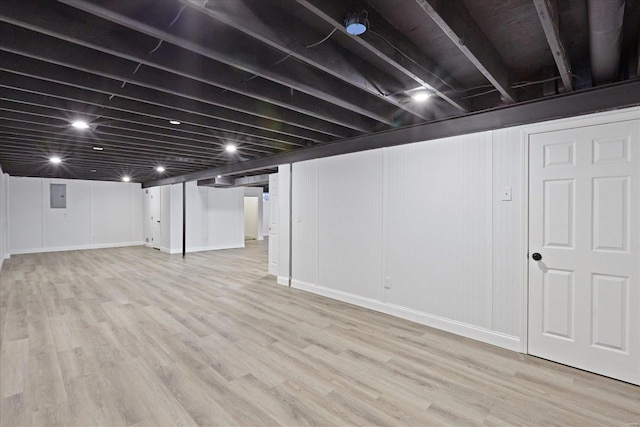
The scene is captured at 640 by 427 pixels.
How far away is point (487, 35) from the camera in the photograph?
2201 millimetres

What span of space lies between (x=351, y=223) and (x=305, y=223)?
39.3 inches

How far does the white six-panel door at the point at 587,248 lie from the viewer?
7.97 feet

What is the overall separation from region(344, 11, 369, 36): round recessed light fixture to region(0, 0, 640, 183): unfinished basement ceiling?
0.02 meters

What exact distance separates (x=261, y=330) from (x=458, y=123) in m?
3.12

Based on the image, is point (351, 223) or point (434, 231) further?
point (351, 223)

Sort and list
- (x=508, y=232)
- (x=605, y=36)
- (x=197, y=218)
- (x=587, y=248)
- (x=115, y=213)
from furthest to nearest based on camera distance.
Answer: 1. (x=115, y=213)
2. (x=197, y=218)
3. (x=508, y=232)
4. (x=587, y=248)
5. (x=605, y=36)

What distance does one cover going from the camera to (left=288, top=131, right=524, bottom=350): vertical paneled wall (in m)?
3.03

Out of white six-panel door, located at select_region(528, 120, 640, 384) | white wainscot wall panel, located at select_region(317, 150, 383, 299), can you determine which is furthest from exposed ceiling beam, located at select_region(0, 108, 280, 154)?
white six-panel door, located at select_region(528, 120, 640, 384)

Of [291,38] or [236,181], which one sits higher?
[291,38]

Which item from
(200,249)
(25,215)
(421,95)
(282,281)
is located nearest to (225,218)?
(200,249)

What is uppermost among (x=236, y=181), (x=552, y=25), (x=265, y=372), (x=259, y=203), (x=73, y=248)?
(x=552, y=25)

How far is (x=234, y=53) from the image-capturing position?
2193 millimetres

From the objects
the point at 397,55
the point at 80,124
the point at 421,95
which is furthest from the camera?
the point at 80,124

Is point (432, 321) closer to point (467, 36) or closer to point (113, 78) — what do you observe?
point (467, 36)
